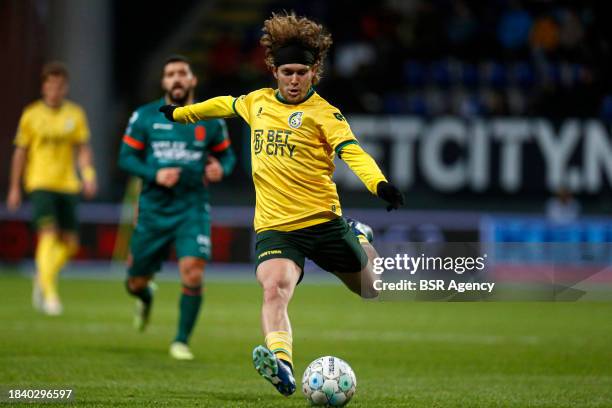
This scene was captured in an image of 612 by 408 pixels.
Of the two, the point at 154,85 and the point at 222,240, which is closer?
the point at 222,240

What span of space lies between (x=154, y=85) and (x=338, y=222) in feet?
55.9

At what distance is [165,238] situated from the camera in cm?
993

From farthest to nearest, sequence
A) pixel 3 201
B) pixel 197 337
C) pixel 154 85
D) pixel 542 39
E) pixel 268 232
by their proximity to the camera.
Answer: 1. pixel 154 85
2. pixel 542 39
3. pixel 3 201
4. pixel 197 337
5. pixel 268 232

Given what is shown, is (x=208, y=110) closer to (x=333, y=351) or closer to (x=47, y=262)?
(x=333, y=351)

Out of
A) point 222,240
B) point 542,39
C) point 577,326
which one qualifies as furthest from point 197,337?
point 542,39

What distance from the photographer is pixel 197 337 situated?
11375mm

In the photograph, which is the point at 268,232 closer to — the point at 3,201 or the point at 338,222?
the point at 338,222

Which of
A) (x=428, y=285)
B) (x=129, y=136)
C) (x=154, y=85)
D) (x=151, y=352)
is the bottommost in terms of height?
(x=151, y=352)

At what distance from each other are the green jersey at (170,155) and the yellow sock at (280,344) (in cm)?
314

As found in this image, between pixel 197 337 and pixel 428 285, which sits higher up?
pixel 428 285

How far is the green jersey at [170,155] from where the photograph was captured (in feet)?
32.3

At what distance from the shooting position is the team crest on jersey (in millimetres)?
7117

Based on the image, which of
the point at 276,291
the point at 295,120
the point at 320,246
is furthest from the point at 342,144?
the point at 276,291
